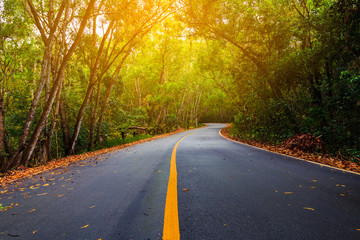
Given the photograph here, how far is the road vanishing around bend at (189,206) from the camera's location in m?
2.47

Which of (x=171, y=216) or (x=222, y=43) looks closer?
(x=171, y=216)

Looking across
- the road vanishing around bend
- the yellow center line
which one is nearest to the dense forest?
the road vanishing around bend

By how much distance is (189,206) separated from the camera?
320 centimetres

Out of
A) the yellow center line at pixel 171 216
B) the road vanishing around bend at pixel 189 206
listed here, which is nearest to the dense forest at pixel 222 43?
the road vanishing around bend at pixel 189 206

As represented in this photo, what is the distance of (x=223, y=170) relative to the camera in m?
5.70

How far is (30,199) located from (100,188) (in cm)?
118

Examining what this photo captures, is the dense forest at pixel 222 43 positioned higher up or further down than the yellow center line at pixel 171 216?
higher up

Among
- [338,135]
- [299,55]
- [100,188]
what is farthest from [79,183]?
[299,55]

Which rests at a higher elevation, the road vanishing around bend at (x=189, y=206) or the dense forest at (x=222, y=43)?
the dense forest at (x=222, y=43)

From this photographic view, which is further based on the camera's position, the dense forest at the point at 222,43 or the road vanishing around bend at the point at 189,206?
the dense forest at the point at 222,43

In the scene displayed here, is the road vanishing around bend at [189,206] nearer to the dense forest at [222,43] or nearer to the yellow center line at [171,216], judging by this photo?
the yellow center line at [171,216]

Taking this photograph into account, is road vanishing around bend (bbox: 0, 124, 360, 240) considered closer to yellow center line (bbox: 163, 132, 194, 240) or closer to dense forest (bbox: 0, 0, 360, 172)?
yellow center line (bbox: 163, 132, 194, 240)

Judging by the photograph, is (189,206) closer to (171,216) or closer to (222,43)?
(171,216)

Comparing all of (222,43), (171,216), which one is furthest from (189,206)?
(222,43)
